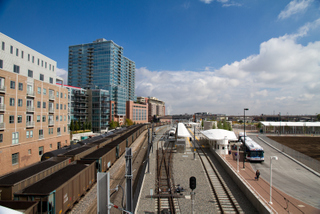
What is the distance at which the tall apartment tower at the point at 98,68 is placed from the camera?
108200 mm

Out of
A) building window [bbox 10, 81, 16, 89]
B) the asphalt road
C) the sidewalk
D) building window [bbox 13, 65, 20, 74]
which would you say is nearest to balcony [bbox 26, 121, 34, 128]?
building window [bbox 10, 81, 16, 89]

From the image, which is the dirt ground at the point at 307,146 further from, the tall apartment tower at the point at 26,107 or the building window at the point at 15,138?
the building window at the point at 15,138

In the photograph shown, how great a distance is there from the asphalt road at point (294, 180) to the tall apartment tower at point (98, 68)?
285 feet

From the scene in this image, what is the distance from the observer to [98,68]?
367ft

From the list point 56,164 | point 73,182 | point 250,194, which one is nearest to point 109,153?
point 56,164

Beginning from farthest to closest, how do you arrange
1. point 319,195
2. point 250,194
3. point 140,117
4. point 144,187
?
point 140,117
point 144,187
point 319,195
point 250,194

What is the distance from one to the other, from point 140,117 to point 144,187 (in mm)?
117285

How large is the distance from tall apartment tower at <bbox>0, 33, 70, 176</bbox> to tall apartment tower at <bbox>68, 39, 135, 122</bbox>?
64.6 metres

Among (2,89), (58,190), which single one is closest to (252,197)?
(58,190)

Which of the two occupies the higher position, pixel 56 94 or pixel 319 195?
pixel 56 94

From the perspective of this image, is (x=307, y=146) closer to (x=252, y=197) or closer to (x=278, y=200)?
(x=278, y=200)

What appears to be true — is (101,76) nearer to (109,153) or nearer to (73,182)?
(109,153)

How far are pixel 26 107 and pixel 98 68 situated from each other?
3386 inches

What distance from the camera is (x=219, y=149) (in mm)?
33250
